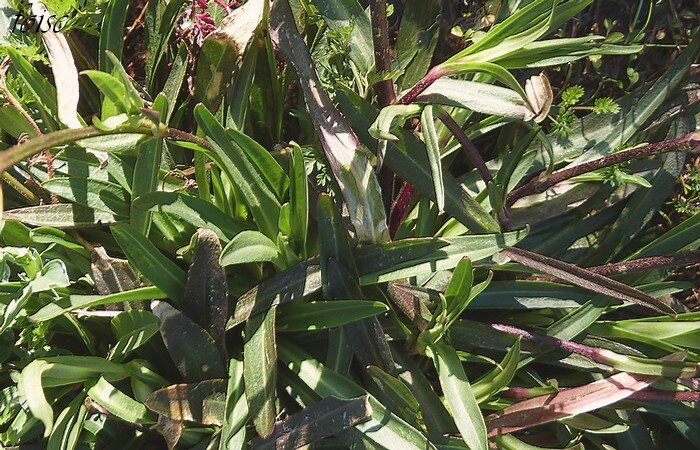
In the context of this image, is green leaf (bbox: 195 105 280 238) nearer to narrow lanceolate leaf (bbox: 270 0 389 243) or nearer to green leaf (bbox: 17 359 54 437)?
narrow lanceolate leaf (bbox: 270 0 389 243)

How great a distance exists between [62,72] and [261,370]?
616mm

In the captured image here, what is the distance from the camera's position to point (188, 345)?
3.90 ft

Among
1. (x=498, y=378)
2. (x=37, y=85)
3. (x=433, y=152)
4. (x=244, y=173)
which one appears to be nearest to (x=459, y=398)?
(x=498, y=378)

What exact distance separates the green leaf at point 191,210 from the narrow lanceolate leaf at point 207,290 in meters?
0.08

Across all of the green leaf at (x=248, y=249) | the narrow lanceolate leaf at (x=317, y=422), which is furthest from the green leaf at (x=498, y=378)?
the green leaf at (x=248, y=249)

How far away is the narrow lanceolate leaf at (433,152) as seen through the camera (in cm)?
105

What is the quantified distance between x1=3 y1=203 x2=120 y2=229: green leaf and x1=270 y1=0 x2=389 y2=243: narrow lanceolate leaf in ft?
1.44

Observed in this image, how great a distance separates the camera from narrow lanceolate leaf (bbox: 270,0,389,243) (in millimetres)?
1195

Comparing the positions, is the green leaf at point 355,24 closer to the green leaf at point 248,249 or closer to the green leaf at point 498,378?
the green leaf at point 248,249

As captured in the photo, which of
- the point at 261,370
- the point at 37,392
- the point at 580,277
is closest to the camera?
the point at 37,392

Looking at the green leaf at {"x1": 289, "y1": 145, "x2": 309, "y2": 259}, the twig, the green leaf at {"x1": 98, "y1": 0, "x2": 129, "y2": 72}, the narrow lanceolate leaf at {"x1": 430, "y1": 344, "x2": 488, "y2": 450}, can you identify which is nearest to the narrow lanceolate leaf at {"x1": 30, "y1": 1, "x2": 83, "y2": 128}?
the green leaf at {"x1": 98, "y1": 0, "x2": 129, "y2": 72}

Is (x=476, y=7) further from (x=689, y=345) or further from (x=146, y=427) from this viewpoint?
(x=146, y=427)

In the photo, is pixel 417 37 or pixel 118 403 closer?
→ pixel 118 403

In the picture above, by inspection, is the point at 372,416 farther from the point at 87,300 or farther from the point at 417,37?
the point at 417,37
